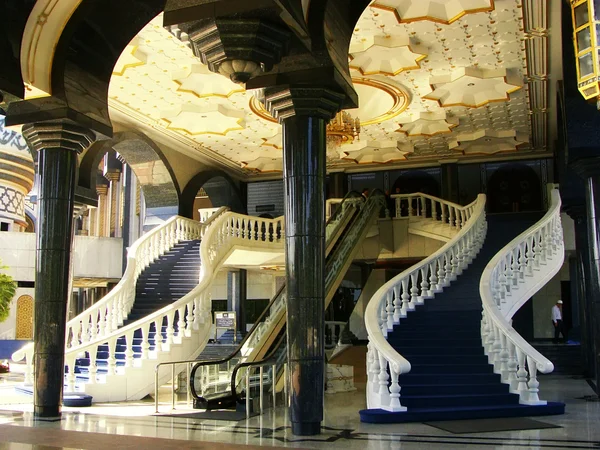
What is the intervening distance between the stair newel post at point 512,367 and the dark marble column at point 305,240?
135 inches

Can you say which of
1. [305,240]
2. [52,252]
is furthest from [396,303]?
[52,252]

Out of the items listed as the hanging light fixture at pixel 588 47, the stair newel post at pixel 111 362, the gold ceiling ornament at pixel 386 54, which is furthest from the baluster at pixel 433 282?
the hanging light fixture at pixel 588 47

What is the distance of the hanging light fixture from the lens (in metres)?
5.62

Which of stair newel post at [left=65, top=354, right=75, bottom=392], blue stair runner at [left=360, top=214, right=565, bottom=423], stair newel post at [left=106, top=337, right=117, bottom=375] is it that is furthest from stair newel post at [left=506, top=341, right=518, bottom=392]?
stair newel post at [left=65, top=354, right=75, bottom=392]

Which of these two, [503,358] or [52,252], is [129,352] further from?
[503,358]

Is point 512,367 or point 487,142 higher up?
point 487,142

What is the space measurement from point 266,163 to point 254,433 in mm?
13707

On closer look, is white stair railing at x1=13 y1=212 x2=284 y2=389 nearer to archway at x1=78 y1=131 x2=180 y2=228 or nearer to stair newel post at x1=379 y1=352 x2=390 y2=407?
archway at x1=78 y1=131 x2=180 y2=228

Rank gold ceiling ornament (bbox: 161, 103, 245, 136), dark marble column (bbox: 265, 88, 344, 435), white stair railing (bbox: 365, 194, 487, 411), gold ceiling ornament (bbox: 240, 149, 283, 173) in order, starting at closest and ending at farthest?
dark marble column (bbox: 265, 88, 344, 435), white stair railing (bbox: 365, 194, 487, 411), gold ceiling ornament (bbox: 161, 103, 245, 136), gold ceiling ornament (bbox: 240, 149, 283, 173)

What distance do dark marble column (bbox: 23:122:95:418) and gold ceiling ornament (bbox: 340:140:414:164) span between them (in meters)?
11.0

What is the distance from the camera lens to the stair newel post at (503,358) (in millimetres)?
8648

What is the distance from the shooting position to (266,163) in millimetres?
19797

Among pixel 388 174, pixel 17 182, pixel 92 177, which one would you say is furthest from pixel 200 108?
pixel 17 182

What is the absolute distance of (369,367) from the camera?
8062 mm
